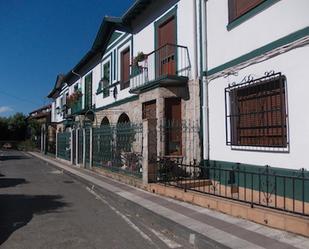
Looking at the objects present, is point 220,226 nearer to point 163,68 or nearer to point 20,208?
point 20,208

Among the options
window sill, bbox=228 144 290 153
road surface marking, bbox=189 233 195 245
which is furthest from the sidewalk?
window sill, bbox=228 144 290 153

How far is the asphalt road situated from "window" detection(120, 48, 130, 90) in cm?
733

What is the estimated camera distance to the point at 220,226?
6.80 m

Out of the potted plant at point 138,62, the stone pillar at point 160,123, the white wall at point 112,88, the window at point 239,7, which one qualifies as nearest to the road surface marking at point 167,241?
the stone pillar at point 160,123

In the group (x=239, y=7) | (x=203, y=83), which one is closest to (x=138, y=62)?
(x=203, y=83)

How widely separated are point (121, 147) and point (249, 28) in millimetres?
6394

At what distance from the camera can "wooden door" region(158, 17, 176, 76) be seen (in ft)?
43.9

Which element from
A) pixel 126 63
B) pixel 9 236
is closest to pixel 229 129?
pixel 9 236

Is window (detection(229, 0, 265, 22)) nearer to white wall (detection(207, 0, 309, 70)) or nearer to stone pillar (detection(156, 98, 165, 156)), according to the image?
white wall (detection(207, 0, 309, 70))

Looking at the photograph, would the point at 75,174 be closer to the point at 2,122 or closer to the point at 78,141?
the point at 78,141

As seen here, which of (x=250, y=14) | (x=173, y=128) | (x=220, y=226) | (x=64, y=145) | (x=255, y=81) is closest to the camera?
(x=220, y=226)

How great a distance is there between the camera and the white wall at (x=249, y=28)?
7.94 meters

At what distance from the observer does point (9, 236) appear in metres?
6.79

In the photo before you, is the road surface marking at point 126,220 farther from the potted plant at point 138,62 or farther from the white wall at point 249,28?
the potted plant at point 138,62
